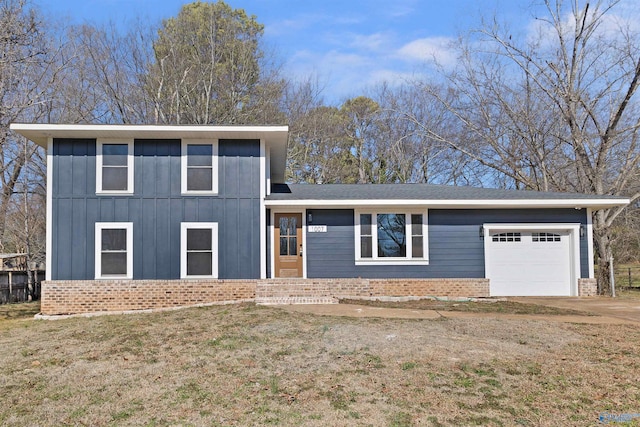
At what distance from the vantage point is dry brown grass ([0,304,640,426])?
15.8ft

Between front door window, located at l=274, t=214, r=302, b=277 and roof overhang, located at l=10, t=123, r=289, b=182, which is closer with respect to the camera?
roof overhang, located at l=10, t=123, r=289, b=182

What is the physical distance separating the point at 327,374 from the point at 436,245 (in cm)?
847

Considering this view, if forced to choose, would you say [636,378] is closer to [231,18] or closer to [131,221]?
[131,221]

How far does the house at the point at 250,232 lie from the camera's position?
12.4 m

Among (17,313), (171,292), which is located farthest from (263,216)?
(17,313)

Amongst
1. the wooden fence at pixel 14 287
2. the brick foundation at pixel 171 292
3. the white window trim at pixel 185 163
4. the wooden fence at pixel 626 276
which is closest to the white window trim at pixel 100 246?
the brick foundation at pixel 171 292

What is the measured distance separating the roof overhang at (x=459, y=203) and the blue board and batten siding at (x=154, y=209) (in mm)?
995

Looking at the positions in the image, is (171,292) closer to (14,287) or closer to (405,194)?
(405,194)

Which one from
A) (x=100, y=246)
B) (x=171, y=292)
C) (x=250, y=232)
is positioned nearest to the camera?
(x=171, y=292)

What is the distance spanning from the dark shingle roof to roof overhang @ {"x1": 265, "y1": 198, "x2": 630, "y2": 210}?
0.12m

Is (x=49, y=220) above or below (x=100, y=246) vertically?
above

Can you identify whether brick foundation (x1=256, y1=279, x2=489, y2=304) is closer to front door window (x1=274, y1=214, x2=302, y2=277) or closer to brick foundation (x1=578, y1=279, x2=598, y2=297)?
front door window (x1=274, y1=214, x2=302, y2=277)

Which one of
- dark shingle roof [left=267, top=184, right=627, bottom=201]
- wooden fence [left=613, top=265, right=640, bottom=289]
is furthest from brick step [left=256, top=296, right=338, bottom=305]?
wooden fence [left=613, top=265, right=640, bottom=289]

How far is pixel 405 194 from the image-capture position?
13984 mm
